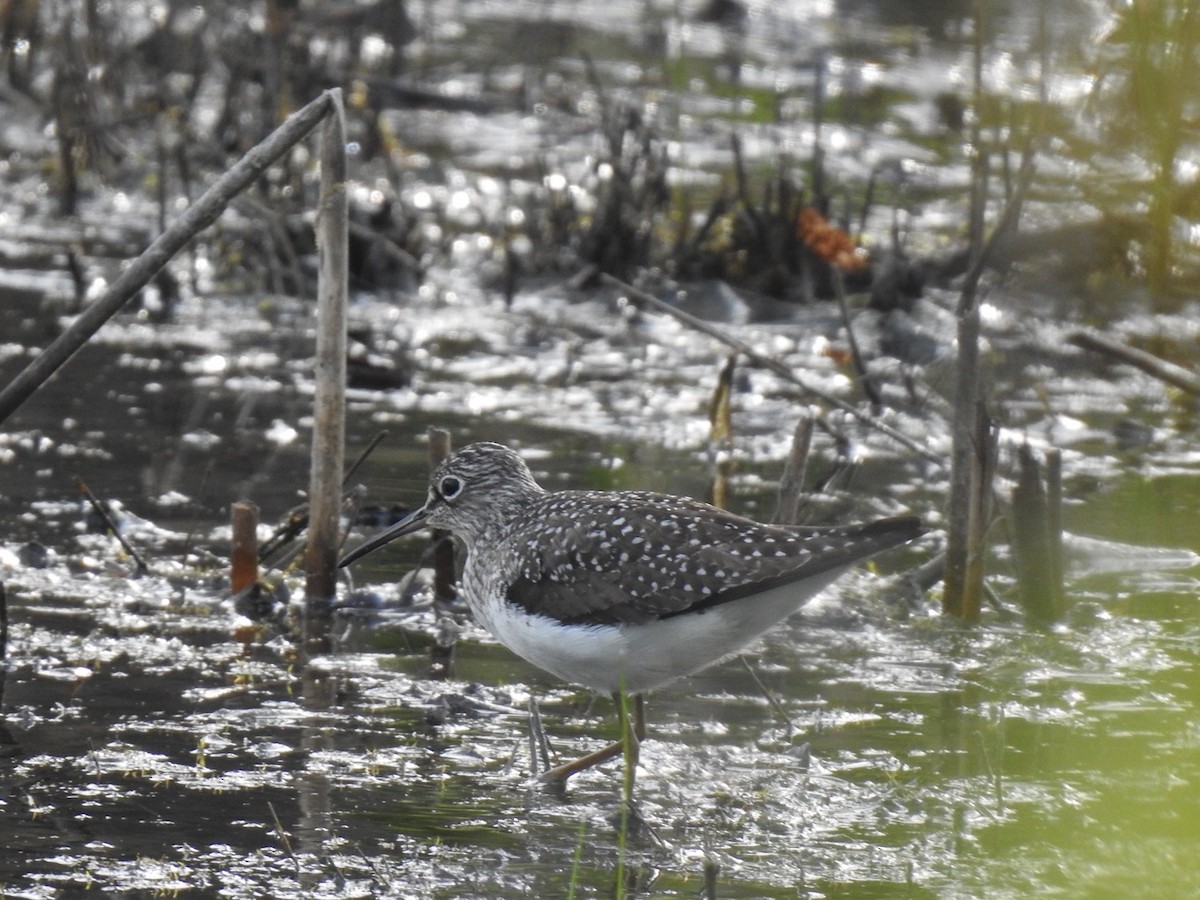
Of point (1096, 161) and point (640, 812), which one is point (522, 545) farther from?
point (1096, 161)

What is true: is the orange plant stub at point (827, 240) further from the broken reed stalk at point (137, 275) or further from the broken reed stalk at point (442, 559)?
the broken reed stalk at point (137, 275)

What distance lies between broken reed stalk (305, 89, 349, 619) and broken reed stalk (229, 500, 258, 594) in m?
0.21

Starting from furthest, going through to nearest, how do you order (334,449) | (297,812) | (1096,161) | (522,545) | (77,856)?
(334,449), (522,545), (297,812), (77,856), (1096,161)

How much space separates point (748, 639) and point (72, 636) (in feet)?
7.69

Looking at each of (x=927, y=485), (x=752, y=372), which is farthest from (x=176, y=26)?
(x=927, y=485)

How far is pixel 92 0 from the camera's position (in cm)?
1252

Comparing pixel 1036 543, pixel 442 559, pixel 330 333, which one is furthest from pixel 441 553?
pixel 1036 543

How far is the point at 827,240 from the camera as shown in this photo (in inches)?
410

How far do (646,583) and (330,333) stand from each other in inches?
60.1

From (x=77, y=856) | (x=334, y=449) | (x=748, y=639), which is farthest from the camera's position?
(x=334, y=449)

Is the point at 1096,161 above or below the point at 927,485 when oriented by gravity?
above

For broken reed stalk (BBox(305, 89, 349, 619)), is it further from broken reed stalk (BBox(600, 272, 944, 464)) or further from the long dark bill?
broken reed stalk (BBox(600, 272, 944, 464))

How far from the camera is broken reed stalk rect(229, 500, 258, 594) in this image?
630 cm

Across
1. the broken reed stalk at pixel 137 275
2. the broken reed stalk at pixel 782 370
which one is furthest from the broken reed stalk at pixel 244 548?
the broken reed stalk at pixel 782 370
